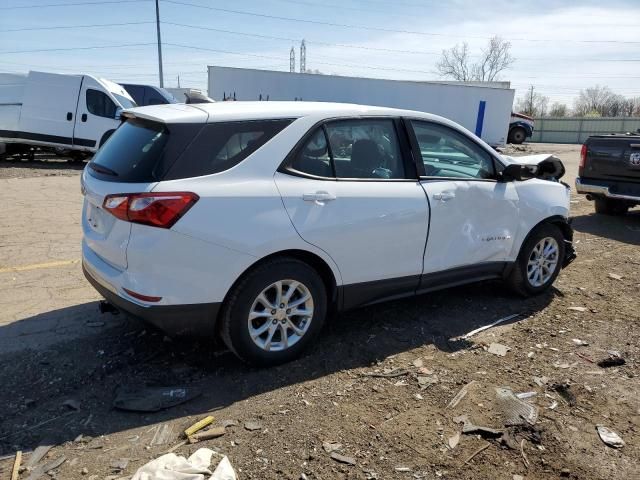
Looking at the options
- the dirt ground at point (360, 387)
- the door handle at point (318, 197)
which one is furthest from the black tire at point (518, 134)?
the door handle at point (318, 197)

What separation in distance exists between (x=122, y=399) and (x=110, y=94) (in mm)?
14201

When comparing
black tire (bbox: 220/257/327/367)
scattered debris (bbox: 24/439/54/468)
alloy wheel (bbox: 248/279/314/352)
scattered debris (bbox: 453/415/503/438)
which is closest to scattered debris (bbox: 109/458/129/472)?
scattered debris (bbox: 24/439/54/468)

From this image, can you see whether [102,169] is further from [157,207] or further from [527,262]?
[527,262]

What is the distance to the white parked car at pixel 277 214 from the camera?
11.0 ft

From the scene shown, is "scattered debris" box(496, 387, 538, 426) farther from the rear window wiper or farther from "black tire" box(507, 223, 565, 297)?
the rear window wiper

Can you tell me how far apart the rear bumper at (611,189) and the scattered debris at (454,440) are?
733 cm

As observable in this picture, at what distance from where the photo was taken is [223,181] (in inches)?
136

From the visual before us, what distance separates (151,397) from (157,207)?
118 cm

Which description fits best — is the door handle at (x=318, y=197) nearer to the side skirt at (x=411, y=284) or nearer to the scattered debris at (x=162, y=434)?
the side skirt at (x=411, y=284)

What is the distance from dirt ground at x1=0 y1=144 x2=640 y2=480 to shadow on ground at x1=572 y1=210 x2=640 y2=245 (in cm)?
310

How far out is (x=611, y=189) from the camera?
911 cm

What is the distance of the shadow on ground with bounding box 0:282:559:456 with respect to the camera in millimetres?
3236

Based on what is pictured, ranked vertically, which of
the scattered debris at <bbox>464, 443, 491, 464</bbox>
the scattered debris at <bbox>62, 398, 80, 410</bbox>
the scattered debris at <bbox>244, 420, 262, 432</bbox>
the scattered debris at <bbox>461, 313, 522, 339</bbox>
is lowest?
the scattered debris at <bbox>62, 398, 80, 410</bbox>

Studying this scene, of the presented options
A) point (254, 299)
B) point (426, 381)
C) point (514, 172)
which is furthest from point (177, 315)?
point (514, 172)
